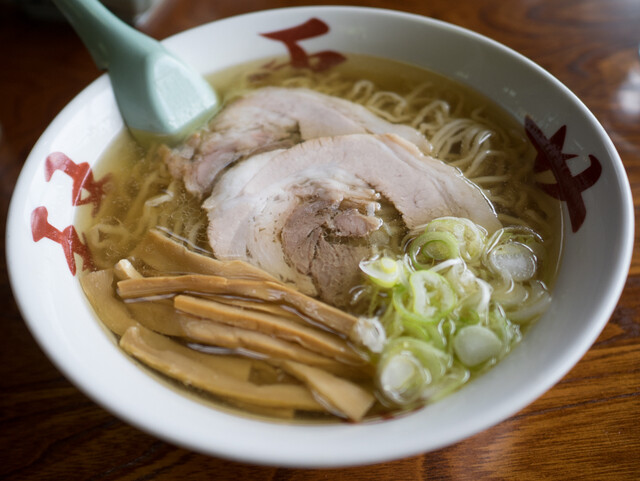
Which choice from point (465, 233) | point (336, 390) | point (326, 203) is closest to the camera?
point (336, 390)

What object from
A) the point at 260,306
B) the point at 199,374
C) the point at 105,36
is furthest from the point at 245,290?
the point at 105,36

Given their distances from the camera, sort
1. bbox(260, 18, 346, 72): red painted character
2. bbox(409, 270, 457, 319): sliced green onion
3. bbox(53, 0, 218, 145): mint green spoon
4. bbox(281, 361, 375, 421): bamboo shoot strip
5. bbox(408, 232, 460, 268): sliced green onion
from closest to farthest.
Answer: bbox(281, 361, 375, 421): bamboo shoot strip → bbox(409, 270, 457, 319): sliced green onion → bbox(408, 232, 460, 268): sliced green onion → bbox(53, 0, 218, 145): mint green spoon → bbox(260, 18, 346, 72): red painted character

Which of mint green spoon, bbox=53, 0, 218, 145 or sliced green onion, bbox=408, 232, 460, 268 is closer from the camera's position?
sliced green onion, bbox=408, 232, 460, 268

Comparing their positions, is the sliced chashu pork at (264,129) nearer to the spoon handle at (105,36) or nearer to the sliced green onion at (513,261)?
the spoon handle at (105,36)

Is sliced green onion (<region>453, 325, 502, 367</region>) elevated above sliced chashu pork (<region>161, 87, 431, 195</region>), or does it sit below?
below

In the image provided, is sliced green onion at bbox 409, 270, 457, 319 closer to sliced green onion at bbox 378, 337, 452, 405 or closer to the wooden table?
sliced green onion at bbox 378, 337, 452, 405

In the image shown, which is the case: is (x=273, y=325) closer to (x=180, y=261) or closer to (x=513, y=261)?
(x=180, y=261)

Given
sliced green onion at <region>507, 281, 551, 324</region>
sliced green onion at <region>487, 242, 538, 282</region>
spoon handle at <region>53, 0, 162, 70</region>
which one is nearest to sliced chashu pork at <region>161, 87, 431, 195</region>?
spoon handle at <region>53, 0, 162, 70</region>

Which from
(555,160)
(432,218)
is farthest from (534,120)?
(432,218)
